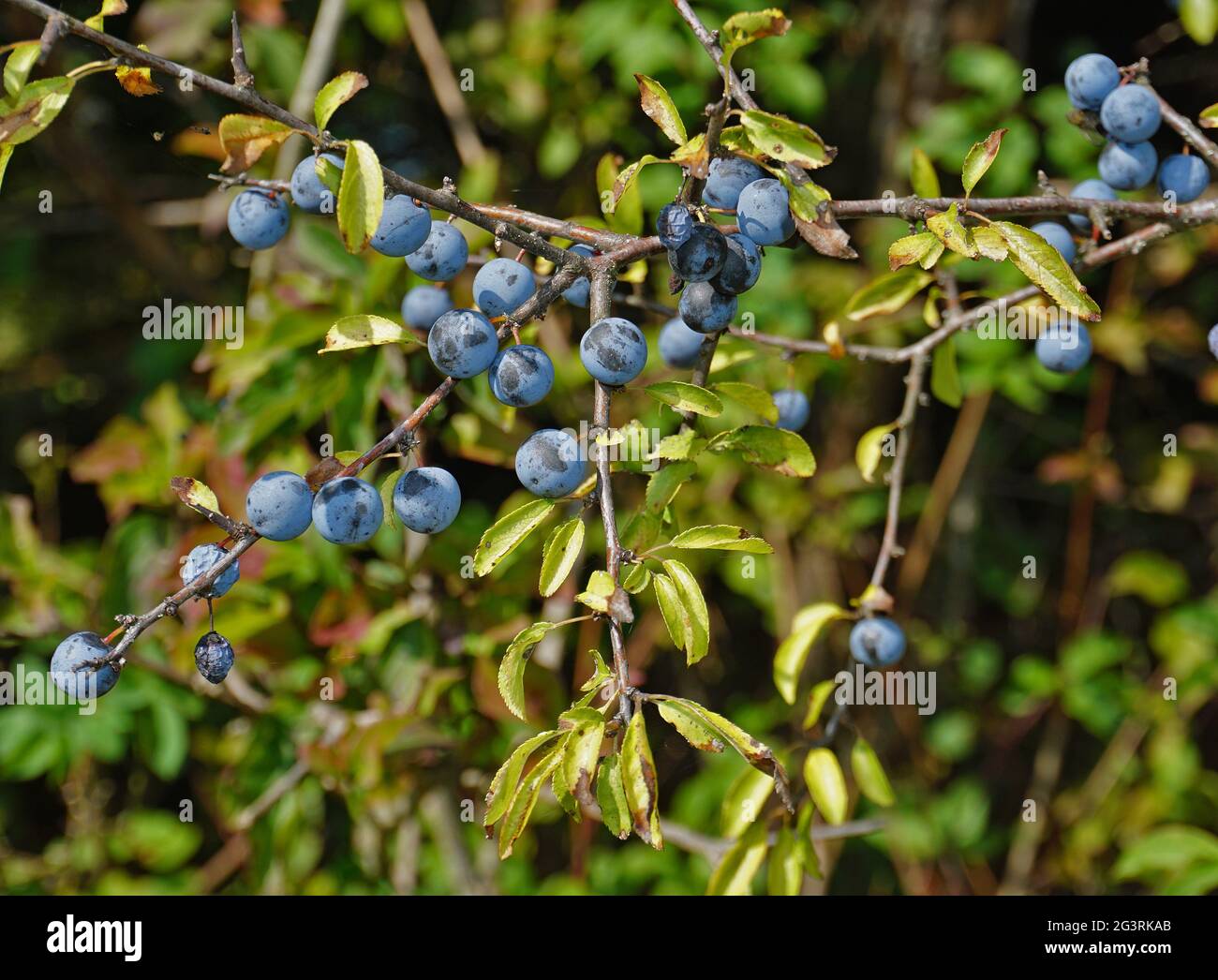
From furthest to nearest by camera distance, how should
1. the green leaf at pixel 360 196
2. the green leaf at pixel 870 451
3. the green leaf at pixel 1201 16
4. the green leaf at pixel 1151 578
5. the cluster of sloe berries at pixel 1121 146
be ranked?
the green leaf at pixel 1151 578 → the green leaf at pixel 1201 16 → the green leaf at pixel 870 451 → the cluster of sloe berries at pixel 1121 146 → the green leaf at pixel 360 196

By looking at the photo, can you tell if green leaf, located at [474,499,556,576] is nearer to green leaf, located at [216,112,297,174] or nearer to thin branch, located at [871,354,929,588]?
green leaf, located at [216,112,297,174]

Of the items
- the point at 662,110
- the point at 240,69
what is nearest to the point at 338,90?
the point at 240,69

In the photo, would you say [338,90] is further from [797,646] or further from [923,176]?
[797,646]

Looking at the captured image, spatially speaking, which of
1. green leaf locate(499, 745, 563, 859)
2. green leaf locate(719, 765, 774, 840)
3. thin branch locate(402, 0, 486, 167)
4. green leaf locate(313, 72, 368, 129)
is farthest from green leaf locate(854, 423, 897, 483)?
thin branch locate(402, 0, 486, 167)

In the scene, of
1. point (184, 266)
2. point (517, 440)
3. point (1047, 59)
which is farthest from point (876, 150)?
point (184, 266)

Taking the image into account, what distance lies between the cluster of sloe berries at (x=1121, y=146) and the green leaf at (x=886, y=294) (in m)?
0.18

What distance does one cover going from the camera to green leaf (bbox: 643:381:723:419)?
1.05 m

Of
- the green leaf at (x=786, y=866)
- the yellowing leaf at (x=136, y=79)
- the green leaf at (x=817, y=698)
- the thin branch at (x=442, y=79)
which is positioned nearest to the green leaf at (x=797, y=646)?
the green leaf at (x=817, y=698)

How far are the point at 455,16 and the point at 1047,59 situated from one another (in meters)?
1.55

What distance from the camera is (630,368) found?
3.31 ft

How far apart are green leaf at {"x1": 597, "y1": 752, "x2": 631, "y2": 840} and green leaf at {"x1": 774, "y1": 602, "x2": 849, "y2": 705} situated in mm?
571

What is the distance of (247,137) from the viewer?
3.41ft

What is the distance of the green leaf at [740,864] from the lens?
154 centimetres

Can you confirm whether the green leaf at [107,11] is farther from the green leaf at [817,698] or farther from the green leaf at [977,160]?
the green leaf at [817,698]
